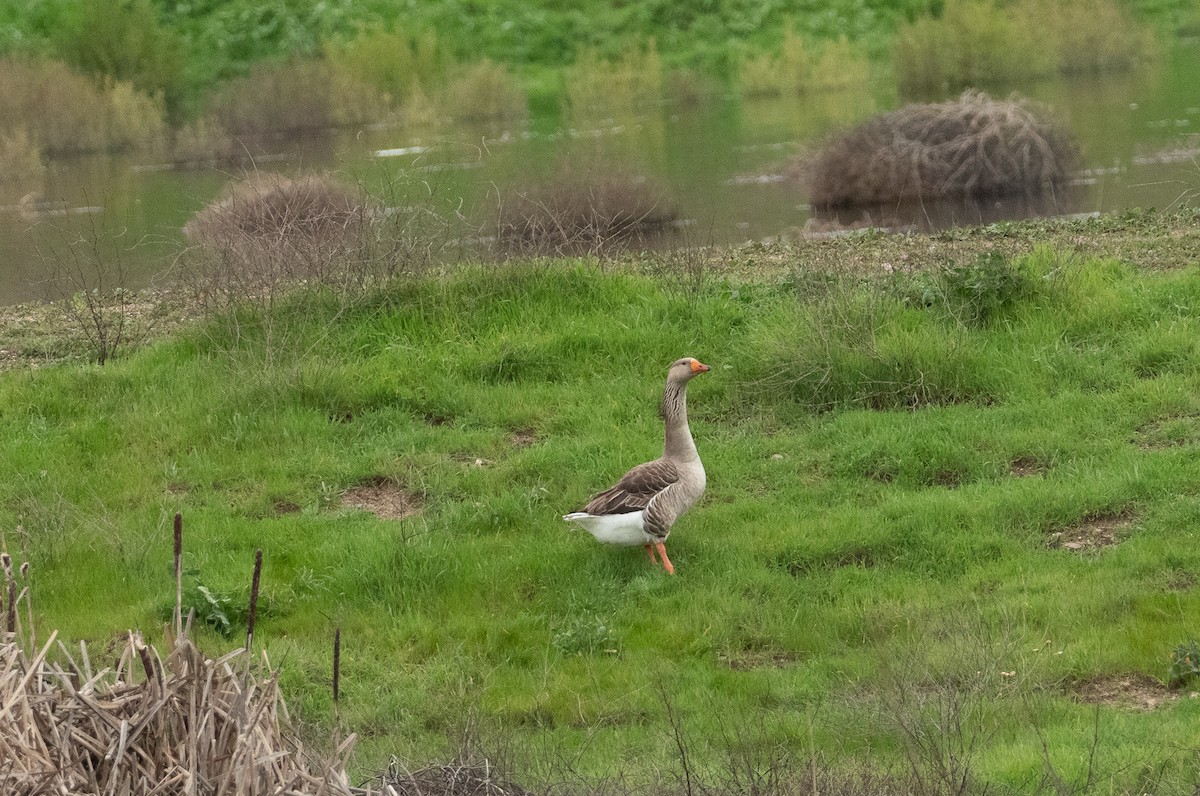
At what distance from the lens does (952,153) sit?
2286 cm

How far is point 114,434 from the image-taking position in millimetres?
10266

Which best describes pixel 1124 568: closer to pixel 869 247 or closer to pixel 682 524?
pixel 682 524

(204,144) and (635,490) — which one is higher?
(635,490)

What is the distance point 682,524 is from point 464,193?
17.9 metres

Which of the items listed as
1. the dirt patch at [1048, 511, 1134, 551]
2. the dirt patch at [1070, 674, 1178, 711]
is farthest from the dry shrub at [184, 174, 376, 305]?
the dirt patch at [1070, 674, 1178, 711]

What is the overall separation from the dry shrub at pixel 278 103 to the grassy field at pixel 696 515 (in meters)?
35.1

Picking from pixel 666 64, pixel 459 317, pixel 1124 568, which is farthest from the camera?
pixel 666 64

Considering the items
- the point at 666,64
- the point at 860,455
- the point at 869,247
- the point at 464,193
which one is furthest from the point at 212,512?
the point at 666,64

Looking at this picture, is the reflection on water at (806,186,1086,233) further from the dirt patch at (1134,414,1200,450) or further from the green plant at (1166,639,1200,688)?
the green plant at (1166,639,1200,688)

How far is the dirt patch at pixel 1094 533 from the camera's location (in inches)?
314

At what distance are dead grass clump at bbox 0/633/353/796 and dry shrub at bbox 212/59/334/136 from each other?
1695 inches

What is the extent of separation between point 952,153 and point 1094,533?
15.7 metres

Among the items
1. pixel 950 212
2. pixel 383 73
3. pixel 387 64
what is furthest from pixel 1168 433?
pixel 387 64

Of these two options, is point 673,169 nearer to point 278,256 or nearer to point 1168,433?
point 278,256
